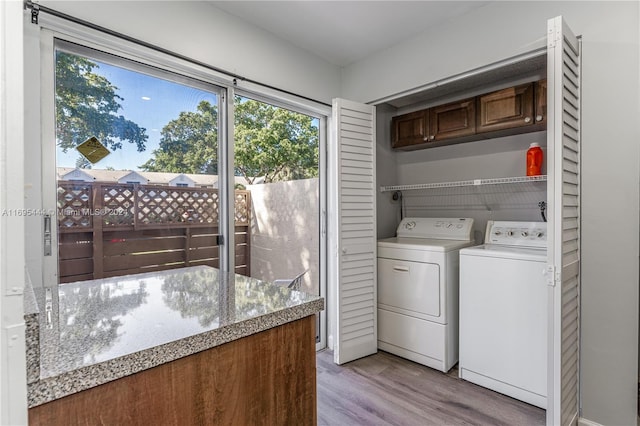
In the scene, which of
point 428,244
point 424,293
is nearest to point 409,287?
point 424,293

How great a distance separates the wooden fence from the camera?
1.81 meters

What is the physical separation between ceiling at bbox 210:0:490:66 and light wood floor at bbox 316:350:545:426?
8.53 feet

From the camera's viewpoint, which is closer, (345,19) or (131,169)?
(131,169)

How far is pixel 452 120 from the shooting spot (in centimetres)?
281

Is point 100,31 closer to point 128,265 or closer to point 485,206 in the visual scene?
point 128,265

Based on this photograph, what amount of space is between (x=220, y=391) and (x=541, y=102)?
2.58m

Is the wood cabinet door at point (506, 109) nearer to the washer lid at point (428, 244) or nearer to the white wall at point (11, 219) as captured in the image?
the washer lid at point (428, 244)

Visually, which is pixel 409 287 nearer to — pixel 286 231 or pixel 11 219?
pixel 286 231

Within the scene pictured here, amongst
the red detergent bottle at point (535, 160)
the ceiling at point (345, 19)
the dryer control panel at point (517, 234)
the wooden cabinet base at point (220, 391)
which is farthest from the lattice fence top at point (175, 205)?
the red detergent bottle at point (535, 160)

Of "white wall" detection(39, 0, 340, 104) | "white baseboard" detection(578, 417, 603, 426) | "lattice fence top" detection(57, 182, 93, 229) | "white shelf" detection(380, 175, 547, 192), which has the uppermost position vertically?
"white wall" detection(39, 0, 340, 104)

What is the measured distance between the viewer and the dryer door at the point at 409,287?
8.59 feet

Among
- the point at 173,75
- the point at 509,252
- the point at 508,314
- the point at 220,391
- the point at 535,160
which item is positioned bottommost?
the point at 508,314

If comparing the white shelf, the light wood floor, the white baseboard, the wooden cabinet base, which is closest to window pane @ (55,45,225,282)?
the light wood floor

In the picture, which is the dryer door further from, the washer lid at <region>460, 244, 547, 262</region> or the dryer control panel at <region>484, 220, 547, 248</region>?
the dryer control panel at <region>484, 220, 547, 248</region>
